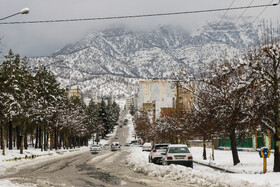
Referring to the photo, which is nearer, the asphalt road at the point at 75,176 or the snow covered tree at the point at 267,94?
the asphalt road at the point at 75,176

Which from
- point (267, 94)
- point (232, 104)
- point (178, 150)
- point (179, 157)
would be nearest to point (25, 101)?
point (178, 150)

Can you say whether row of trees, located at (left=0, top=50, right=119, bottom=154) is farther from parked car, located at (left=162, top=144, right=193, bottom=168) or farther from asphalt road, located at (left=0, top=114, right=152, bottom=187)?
parked car, located at (left=162, top=144, right=193, bottom=168)

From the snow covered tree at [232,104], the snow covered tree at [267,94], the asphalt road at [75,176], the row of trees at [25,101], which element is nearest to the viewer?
the asphalt road at [75,176]

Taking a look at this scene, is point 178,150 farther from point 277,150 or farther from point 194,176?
point 194,176

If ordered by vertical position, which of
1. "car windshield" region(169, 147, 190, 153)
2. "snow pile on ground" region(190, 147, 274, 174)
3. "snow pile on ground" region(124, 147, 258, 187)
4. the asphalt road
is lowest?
"snow pile on ground" region(190, 147, 274, 174)

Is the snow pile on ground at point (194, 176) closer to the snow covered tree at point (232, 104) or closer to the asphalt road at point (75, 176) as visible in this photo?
the asphalt road at point (75, 176)

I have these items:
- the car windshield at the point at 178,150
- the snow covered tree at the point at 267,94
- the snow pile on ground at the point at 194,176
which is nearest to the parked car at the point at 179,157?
the car windshield at the point at 178,150

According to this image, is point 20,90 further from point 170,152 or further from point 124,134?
point 124,134

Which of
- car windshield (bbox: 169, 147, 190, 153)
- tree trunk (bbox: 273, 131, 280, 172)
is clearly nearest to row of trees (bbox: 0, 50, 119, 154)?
car windshield (bbox: 169, 147, 190, 153)

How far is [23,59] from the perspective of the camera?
62500mm

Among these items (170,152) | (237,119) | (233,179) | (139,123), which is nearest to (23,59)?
(170,152)

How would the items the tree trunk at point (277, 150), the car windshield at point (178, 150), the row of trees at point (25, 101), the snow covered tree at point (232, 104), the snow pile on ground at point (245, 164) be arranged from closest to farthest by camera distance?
1. the tree trunk at point (277, 150)
2. the snow covered tree at point (232, 104)
3. the snow pile on ground at point (245, 164)
4. the car windshield at point (178, 150)
5. the row of trees at point (25, 101)

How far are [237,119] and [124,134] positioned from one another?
6482 inches

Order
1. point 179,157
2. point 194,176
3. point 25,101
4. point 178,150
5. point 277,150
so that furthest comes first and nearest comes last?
point 25,101, point 178,150, point 179,157, point 277,150, point 194,176
